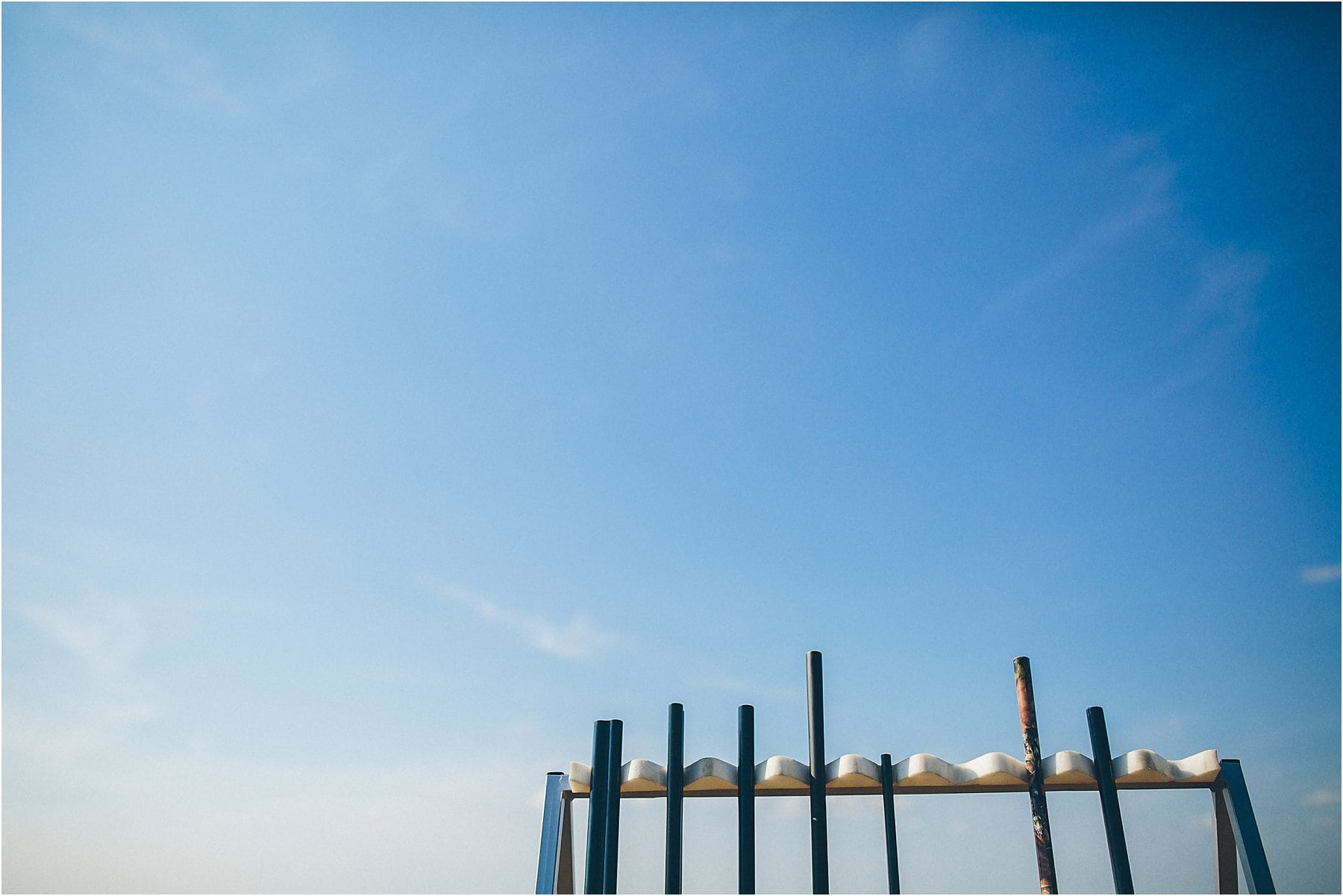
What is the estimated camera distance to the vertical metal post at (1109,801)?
18.5 m

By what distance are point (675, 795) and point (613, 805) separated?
51.8 inches

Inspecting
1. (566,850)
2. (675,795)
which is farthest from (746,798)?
(566,850)

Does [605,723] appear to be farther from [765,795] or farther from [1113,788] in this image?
[1113,788]

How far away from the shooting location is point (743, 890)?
63.0ft

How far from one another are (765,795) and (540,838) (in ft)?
16.0

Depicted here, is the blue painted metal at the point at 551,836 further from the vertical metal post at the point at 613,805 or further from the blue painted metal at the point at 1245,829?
the blue painted metal at the point at 1245,829

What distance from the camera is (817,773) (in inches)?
788

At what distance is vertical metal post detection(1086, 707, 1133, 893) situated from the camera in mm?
18531

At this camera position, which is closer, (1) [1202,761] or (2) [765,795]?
(1) [1202,761]

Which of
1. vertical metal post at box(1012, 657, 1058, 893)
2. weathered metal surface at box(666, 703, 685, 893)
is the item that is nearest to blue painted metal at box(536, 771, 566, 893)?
weathered metal surface at box(666, 703, 685, 893)

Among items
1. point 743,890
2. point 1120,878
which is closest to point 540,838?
point 743,890

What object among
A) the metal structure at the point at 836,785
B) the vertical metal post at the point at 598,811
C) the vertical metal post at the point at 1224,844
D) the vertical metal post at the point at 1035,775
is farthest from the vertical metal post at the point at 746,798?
the vertical metal post at the point at 1224,844

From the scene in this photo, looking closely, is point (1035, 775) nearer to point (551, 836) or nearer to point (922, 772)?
point (922, 772)

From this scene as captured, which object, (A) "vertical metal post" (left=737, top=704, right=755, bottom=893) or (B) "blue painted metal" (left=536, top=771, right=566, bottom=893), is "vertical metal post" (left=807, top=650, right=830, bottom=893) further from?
(B) "blue painted metal" (left=536, top=771, right=566, bottom=893)
